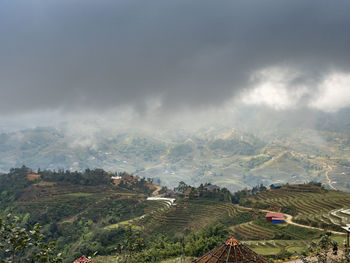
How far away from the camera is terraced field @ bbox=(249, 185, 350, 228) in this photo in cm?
5228

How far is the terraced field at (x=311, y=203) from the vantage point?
52.3 meters

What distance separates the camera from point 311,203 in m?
65.4

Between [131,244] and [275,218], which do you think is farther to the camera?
[275,218]

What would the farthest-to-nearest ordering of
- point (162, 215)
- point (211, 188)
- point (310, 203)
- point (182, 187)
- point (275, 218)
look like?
point (182, 187)
point (211, 188)
point (162, 215)
point (310, 203)
point (275, 218)

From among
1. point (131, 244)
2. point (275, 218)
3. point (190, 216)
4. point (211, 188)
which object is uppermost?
point (211, 188)

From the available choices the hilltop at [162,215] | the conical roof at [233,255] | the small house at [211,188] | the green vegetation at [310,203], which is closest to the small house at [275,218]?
the hilltop at [162,215]

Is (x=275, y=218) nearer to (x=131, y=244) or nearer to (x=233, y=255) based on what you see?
(x=233, y=255)

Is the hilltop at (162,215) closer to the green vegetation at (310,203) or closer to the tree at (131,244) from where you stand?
the green vegetation at (310,203)

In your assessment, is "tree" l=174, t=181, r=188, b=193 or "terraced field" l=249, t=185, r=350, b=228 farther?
"tree" l=174, t=181, r=188, b=193

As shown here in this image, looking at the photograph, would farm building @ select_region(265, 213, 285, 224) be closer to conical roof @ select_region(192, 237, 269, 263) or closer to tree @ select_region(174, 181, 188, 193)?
conical roof @ select_region(192, 237, 269, 263)

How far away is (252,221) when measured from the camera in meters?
61.0

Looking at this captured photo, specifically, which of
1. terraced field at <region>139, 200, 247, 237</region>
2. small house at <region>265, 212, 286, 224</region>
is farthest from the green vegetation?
terraced field at <region>139, 200, 247, 237</region>

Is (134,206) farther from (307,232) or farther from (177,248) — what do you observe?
(307,232)

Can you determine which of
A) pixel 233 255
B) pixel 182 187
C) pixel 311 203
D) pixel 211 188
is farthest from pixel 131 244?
pixel 182 187
